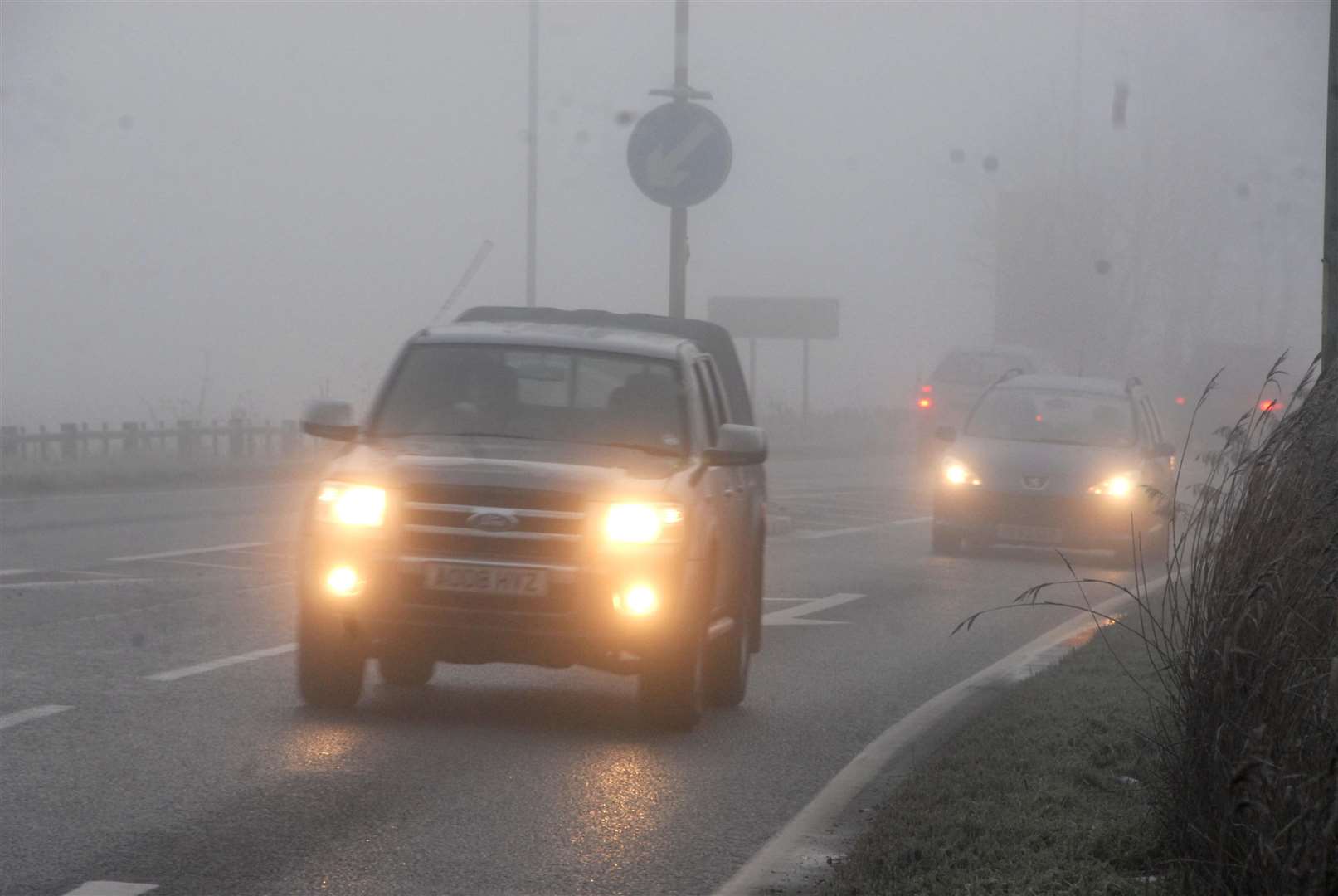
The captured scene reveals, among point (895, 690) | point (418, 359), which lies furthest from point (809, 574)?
point (418, 359)

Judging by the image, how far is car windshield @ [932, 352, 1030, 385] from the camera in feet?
119

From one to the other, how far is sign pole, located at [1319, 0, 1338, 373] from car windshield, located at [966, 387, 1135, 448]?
12.2m

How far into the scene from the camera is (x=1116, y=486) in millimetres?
19594

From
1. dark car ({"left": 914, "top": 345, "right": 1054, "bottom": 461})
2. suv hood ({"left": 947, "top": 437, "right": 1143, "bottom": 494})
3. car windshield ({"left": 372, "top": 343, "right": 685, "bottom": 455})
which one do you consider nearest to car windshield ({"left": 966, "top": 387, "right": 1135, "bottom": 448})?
suv hood ({"left": 947, "top": 437, "right": 1143, "bottom": 494})

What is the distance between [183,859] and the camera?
6.66m

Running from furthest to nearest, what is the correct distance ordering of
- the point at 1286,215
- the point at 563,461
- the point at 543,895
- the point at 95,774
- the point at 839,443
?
the point at 1286,215 < the point at 839,443 < the point at 563,461 < the point at 95,774 < the point at 543,895

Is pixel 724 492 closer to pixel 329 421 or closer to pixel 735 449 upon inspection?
pixel 735 449

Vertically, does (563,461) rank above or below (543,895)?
above

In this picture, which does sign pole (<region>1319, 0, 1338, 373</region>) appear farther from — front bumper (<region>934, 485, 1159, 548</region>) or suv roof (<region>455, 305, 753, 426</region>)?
front bumper (<region>934, 485, 1159, 548</region>)

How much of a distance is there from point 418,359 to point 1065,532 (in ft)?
34.1

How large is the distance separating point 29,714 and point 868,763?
3.60 m

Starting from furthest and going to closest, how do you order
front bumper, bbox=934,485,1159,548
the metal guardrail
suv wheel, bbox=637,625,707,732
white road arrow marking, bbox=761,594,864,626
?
the metal guardrail
front bumper, bbox=934,485,1159,548
white road arrow marking, bbox=761,594,864,626
suv wheel, bbox=637,625,707,732

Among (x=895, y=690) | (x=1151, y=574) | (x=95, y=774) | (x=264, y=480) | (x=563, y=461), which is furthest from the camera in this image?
(x=264, y=480)

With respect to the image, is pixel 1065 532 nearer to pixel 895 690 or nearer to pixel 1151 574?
pixel 1151 574
